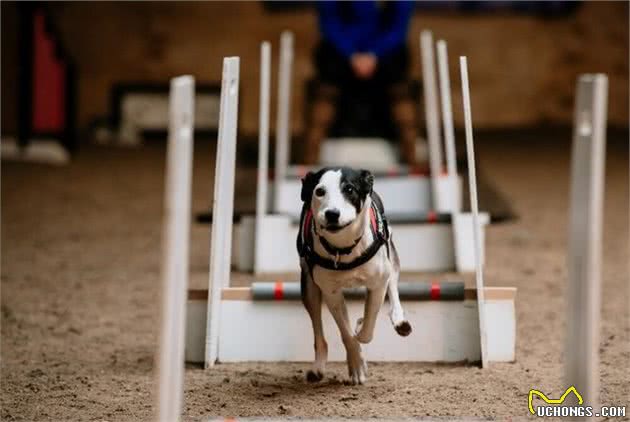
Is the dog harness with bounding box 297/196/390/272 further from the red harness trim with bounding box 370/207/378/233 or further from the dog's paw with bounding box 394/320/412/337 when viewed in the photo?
the dog's paw with bounding box 394/320/412/337

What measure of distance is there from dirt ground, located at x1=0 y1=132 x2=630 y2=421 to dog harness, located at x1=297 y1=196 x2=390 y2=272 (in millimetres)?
325

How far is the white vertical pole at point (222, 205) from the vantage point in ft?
10.9

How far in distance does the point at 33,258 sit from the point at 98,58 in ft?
15.8

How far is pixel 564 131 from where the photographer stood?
977 cm

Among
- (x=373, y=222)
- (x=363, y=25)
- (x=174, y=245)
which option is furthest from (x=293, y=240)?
(x=174, y=245)

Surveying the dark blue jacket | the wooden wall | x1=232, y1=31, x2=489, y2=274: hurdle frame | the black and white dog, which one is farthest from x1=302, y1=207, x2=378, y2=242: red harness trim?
the wooden wall

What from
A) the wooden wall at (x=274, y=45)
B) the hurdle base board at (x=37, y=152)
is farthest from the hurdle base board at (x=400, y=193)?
the wooden wall at (x=274, y=45)

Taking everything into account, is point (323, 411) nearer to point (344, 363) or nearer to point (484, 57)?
point (344, 363)

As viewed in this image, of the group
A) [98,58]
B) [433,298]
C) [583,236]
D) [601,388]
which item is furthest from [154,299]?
[98,58]

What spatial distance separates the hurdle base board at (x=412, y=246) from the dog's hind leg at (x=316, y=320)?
1394mm

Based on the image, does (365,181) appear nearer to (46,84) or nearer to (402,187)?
(402,187)

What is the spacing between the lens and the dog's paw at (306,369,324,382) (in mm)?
3203

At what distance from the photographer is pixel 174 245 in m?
2.21

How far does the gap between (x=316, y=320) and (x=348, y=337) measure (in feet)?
0.29
